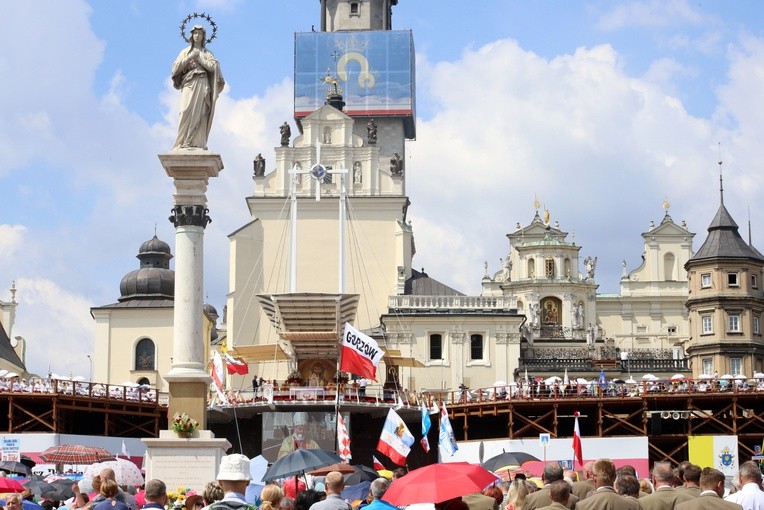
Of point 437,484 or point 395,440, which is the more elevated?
point 395,440

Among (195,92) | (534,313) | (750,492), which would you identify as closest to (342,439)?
→ (195,92)

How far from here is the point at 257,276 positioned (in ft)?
271

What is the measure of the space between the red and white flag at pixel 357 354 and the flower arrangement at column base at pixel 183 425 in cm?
968

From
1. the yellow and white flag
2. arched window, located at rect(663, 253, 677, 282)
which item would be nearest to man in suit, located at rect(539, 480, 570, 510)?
the yellow and white flag

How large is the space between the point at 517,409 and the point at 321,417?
8.79 metres

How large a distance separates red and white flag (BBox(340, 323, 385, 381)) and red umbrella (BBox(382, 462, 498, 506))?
24075mm

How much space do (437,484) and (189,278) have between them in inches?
675

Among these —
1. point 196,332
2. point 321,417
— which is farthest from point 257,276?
point 196,332

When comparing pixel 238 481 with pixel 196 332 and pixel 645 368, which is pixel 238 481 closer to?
pixel 196 332

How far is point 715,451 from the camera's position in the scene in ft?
187

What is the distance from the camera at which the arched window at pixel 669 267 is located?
105375 mm

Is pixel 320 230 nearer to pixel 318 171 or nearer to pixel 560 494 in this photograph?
pixel 318 171

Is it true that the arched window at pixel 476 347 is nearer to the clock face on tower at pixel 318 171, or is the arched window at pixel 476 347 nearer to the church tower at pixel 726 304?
the clock face on tower at pixel 318 171

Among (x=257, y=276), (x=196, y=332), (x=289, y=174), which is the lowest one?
(x=196, y=332)
